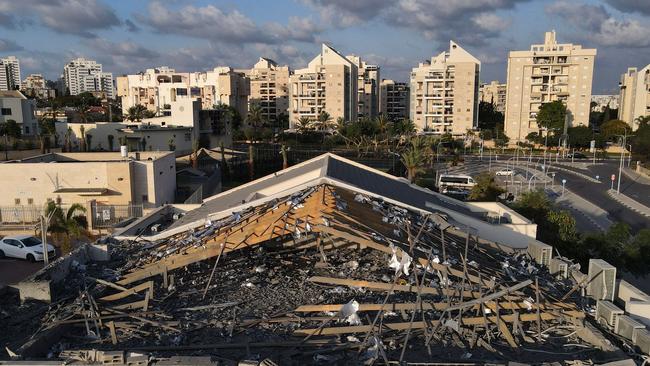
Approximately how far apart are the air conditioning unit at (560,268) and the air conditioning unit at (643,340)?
3.50 m

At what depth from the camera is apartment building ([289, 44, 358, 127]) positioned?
100938 mm

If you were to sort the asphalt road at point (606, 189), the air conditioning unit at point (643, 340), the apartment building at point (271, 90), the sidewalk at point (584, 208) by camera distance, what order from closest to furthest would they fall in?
the air conditioning unit at point (643, 340)
the sidewalk at point (584, 208)
the asphalt road at point (606, 189)
the apartment building at point (271, 90)

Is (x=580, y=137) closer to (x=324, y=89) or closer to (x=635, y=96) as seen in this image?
(x=635, y=96)

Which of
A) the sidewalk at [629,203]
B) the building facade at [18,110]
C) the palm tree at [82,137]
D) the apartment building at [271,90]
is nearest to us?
the sidewalk at [629,203]

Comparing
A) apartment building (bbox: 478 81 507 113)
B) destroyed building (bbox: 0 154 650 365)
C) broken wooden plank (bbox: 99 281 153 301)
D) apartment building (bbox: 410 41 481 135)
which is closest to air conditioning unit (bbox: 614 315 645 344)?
destroyed building (bbox: 0 154 650 365)

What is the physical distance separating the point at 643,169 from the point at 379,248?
65.3 meters

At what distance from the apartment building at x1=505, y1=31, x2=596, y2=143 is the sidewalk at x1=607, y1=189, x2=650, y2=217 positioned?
44691 mm

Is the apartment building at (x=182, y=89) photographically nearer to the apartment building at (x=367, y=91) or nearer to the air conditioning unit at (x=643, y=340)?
the apartment building at (x=367, y=91)

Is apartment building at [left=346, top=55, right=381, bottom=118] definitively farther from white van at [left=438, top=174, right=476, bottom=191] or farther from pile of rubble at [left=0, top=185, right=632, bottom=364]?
pile of rubble at [left=0, top=185, right=632, bottom=364]

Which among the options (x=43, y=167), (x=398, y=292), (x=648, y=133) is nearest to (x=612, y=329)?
(x=398, y=292)

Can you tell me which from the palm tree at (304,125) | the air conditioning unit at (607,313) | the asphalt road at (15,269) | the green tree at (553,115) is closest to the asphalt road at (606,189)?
the green tree at (553,115)

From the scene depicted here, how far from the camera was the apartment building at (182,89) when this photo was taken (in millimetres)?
95919

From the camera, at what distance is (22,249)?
21547mm

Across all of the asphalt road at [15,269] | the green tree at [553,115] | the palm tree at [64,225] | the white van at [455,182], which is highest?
the green tree at [553,115]
